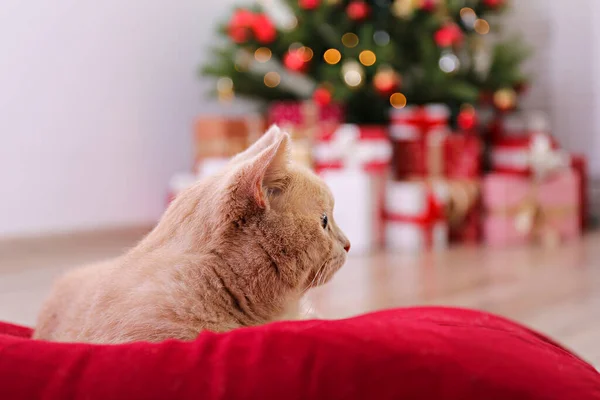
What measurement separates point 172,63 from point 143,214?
2.58 feet

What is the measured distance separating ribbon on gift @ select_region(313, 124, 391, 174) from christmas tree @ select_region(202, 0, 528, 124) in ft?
0.77

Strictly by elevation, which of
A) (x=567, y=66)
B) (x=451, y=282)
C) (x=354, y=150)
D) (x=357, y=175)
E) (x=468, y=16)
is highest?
(x=468, y=16)

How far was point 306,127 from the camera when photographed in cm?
316

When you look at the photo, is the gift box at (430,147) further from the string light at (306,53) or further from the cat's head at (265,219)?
the cat's head at (265,219)

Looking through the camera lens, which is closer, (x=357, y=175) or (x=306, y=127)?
(x=357, y=175)

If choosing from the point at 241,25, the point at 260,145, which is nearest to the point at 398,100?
the point at 241,25

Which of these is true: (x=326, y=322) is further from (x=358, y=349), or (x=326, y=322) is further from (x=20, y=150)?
(x=20, y=150)

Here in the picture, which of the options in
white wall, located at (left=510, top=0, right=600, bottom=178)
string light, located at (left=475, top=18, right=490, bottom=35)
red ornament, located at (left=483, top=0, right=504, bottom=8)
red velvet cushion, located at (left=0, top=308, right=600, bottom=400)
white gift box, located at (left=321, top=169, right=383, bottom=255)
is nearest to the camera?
red velvet cushion, located at (left=0, top=308, right=600, bottom=400)

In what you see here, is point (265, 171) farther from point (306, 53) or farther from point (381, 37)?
point (381, 37)

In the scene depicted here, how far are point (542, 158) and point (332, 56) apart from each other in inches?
41.1

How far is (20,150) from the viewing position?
10.1 ft

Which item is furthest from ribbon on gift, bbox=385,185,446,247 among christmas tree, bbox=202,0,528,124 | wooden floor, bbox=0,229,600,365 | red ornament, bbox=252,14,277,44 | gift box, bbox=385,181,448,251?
red ornament, bbox=252,14,277,44

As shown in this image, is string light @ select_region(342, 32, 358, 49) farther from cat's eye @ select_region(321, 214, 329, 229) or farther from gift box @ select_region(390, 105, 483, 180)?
cat's eye @ select_region(321, 214, 329, 229)

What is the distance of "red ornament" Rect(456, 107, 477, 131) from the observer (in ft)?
10.7
